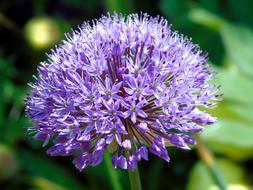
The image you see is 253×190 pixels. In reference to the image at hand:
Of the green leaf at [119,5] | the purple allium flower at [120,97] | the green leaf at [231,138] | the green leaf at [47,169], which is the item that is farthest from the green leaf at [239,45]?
the purple allium flower at [120,97]

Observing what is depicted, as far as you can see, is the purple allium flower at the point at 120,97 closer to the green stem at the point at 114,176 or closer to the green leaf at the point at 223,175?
the green stem at the point at 114,176

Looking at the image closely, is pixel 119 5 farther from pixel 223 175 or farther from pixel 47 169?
pixel 223 175

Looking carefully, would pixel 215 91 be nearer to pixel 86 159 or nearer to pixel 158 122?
pixel 158 122

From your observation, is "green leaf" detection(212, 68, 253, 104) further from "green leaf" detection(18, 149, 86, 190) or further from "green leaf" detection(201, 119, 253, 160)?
"green leaf" detection(18, 149, 86, 190)

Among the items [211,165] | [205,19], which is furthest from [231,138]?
[205,19]

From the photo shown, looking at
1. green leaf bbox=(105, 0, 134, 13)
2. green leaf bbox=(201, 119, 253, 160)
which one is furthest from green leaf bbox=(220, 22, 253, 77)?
green leaf bbox=(105, 0, 134, 13)

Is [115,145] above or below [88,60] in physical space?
below

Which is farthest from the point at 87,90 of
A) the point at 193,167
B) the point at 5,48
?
the point at 5,48
